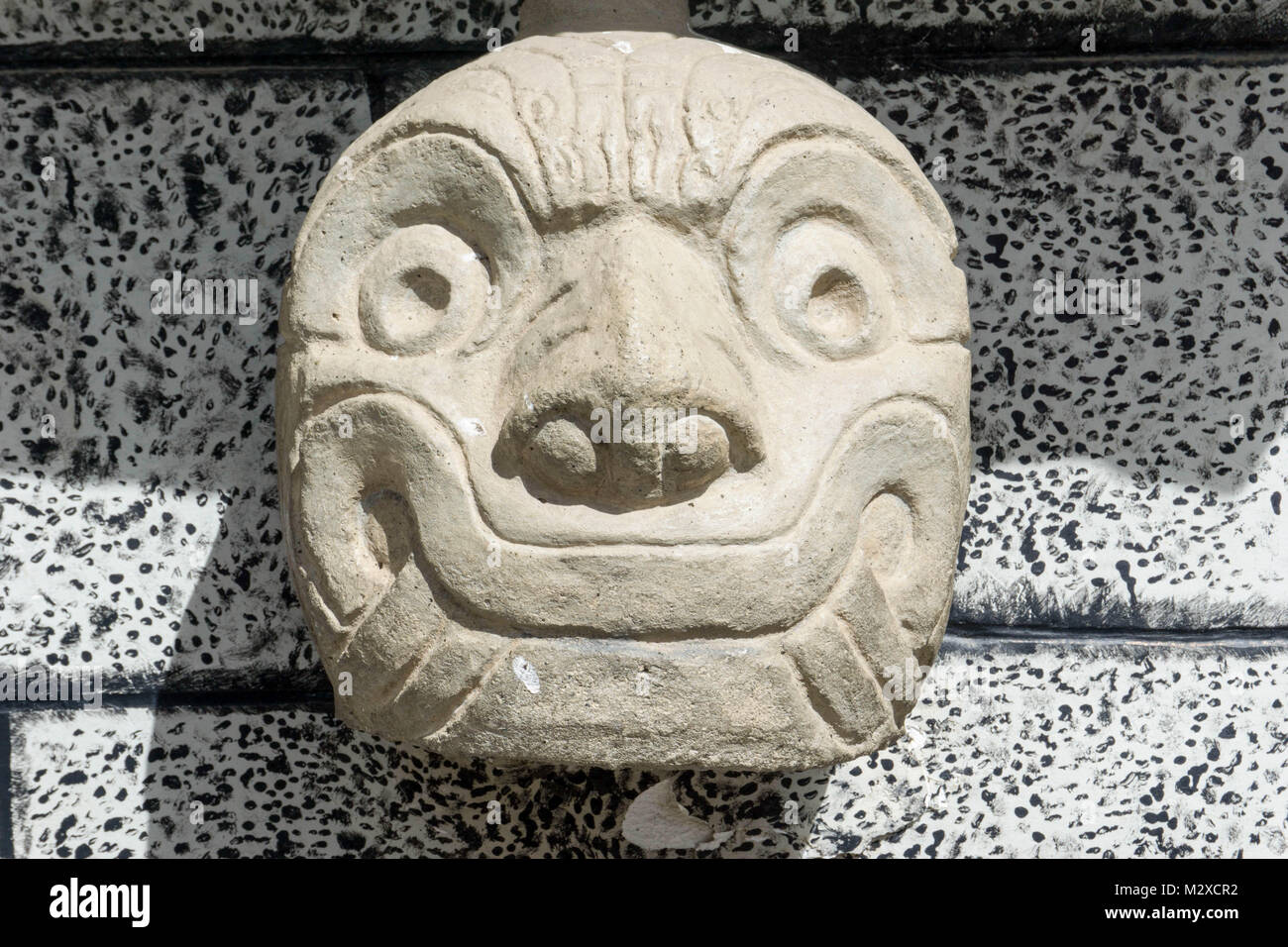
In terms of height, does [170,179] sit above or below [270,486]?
above

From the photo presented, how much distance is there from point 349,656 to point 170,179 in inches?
34.9

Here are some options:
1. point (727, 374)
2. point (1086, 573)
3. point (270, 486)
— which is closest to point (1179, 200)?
point (1086, 573)

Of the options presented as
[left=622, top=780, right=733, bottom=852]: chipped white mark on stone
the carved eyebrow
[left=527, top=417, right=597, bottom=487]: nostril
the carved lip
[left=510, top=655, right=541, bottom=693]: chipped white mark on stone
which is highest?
the carved eyebrow

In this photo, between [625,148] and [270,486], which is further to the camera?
[270,486]

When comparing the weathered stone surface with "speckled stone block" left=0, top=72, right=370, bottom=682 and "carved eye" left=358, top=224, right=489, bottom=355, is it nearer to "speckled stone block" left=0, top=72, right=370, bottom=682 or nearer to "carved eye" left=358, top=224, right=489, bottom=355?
"speckled stone block" left=0, top=72, right=370, bottom=682

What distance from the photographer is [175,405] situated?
186 centimetres

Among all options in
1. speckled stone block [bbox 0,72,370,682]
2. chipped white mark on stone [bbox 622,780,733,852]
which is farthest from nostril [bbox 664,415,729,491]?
speckled stone block [bbox 0,72,370,682]

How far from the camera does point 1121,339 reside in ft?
6.07

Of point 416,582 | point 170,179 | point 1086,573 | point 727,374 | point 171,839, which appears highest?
point 170,179

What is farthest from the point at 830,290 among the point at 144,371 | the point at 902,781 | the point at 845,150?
the point at 144,371

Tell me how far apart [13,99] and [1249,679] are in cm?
204

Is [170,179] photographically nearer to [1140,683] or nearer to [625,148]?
[625,148]

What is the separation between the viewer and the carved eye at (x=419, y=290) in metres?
1.35

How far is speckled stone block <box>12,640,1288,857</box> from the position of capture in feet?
6.01
